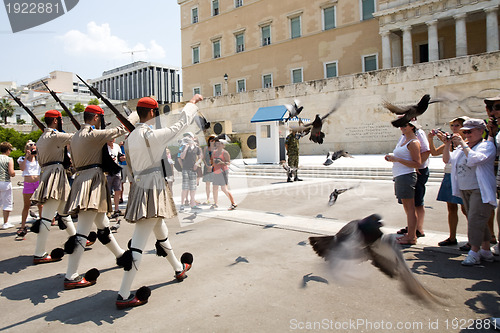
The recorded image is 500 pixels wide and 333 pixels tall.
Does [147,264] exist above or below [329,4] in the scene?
below

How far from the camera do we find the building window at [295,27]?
37.1 m

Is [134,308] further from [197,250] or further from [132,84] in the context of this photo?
[132,84]

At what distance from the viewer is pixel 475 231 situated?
14.7 feet

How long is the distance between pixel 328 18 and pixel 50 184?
35956 millimetres

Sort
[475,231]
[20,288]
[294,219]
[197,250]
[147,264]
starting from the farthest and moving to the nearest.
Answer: [294,219] → [197,250] → [147,264] → [475,231] → [20,288]

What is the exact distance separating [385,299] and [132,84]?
82.8 metres

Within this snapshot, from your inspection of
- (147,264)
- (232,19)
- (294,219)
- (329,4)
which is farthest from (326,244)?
(232,19)

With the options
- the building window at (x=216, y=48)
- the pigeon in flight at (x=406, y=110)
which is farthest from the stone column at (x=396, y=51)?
the pigeon in flight at (x=406, y=110)

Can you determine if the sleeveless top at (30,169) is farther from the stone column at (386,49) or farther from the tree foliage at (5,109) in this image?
the tree foliage at (5,109)

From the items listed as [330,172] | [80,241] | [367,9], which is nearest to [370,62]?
[367,9]

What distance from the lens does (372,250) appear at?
137 inches

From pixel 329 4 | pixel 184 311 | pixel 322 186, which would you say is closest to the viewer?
pixel 184 311

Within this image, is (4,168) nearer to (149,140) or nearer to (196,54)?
(149,140)

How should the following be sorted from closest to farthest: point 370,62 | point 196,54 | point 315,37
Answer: point 370,62
point 315,37
point 196,54
